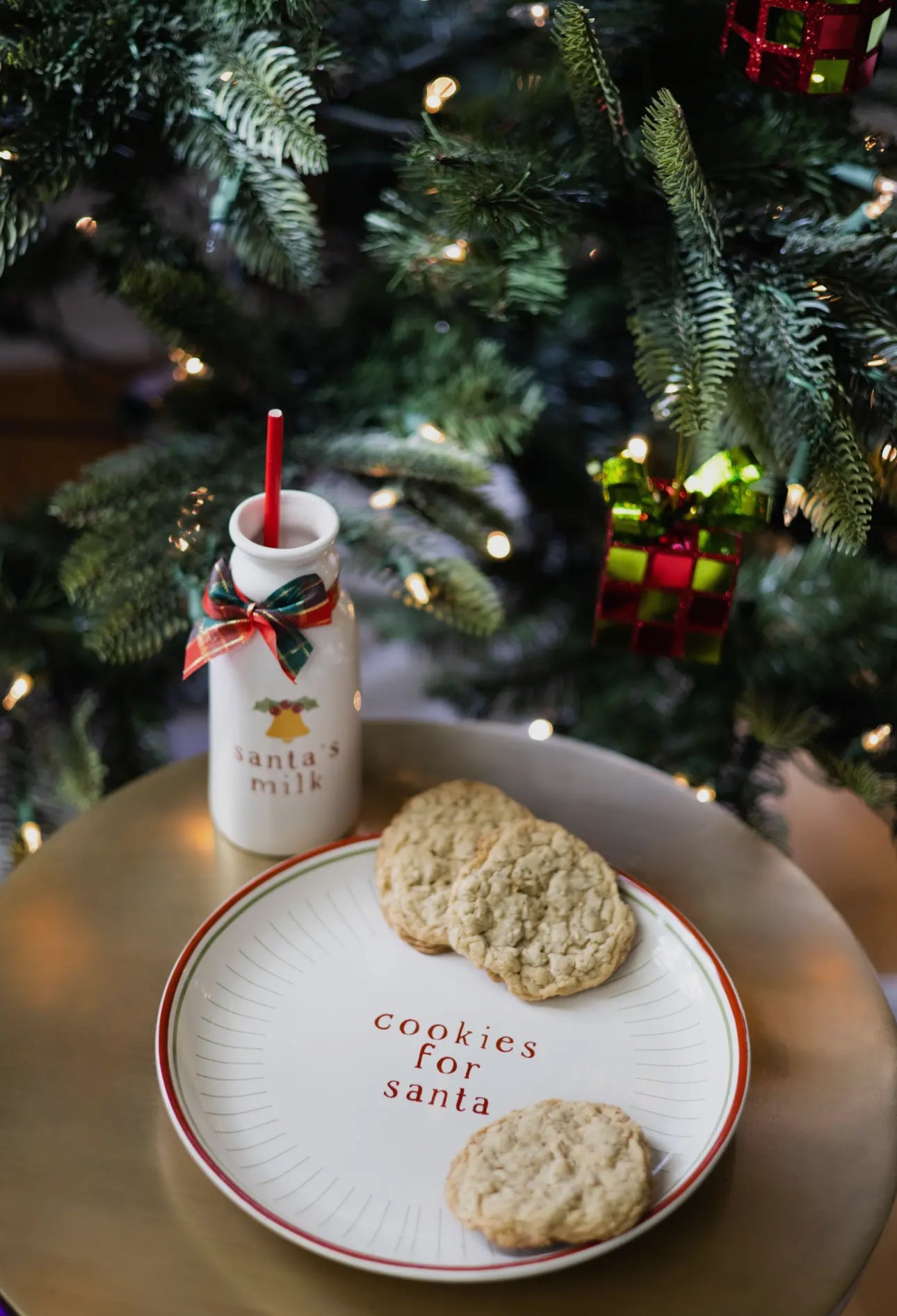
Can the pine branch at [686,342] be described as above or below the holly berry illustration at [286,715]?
above

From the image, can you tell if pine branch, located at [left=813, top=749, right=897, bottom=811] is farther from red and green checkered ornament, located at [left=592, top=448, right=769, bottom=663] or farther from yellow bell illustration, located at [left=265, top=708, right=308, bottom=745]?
yellow bell illustration, located at [left=265, top=708, right=308, bottom=745]

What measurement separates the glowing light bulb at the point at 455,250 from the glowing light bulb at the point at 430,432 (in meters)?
0.17

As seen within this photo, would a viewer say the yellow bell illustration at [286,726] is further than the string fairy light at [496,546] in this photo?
No

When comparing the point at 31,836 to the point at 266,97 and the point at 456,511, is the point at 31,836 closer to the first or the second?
Answer: the point at 456,511

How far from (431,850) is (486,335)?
589 mm

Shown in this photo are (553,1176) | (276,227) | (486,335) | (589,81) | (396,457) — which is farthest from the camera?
(486,335)

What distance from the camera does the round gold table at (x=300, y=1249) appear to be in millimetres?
601

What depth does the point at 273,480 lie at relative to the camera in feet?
2.37

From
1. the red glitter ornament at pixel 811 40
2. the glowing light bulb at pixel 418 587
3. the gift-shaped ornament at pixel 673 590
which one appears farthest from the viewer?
the glowing light bulb at pixel 418 587

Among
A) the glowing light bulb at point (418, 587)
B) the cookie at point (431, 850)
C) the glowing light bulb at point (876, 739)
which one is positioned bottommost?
the glowing light bulb at point (876, 739)

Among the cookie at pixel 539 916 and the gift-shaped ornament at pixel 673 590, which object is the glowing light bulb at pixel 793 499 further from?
the cookie at pixel 539 916

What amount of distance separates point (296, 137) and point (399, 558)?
0.31m

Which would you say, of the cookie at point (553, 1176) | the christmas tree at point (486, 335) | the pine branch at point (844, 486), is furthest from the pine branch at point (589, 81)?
the cookie at point (553, 1176)

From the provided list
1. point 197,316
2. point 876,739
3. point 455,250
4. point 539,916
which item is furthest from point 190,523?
point 876,739
